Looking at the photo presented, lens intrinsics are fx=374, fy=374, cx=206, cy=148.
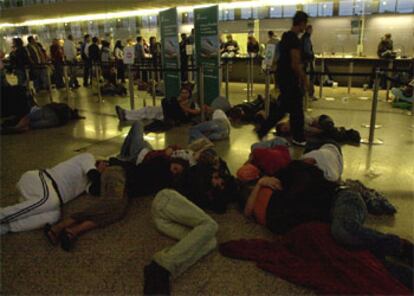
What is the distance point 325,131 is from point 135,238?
11.4 feet

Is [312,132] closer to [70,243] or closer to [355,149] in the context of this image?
[355,149]

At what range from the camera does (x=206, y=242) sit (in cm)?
262

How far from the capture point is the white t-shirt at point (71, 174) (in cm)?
327

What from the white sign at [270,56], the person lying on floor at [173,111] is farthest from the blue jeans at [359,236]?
the person lying on floor at [173,111]

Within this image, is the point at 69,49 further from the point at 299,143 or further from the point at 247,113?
the point at 299,143

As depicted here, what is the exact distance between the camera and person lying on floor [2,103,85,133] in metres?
6.38

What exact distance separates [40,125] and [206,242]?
16.7 ft

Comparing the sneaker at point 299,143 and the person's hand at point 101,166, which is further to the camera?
the sneaker at point 299,143

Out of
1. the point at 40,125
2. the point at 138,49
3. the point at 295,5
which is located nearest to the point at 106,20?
the point at 138,49

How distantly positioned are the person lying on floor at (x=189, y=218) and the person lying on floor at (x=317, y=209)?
308 mm

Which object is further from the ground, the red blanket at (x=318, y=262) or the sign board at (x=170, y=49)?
the sign board at (x=170, y=49)

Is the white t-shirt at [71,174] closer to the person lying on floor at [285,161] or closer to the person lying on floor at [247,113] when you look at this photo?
the person lying on floor at [285,161]

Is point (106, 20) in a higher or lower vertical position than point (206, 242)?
higher

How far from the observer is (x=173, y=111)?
6.55 meters
